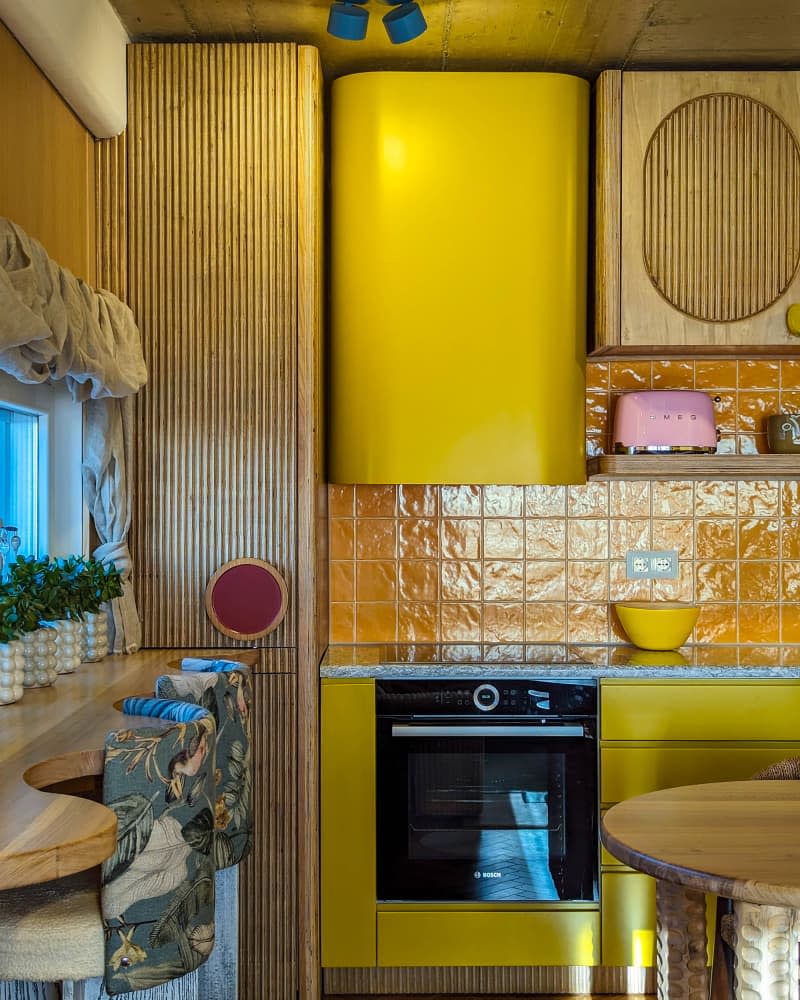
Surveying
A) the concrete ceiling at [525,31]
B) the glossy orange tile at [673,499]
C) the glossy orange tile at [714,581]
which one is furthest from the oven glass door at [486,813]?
the concrete ceiling at [525,31]

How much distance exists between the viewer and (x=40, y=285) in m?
2.17

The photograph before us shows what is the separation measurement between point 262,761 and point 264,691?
0.65ft

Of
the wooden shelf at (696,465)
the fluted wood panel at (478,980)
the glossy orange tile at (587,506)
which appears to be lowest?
the fluted wood panel at (478,980)

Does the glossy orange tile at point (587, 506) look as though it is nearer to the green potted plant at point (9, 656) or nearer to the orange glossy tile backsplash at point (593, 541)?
the orange glossy tile backsplash at point (593, 541)

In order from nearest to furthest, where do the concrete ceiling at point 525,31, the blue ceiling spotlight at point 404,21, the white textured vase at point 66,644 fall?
the white textured vase at point 66,644, the blue ceiling spotlight at point 404,21, the concrete ceiling at point 525,31

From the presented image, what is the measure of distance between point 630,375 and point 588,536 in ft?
1.86

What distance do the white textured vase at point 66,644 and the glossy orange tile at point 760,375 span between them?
7.62 ft

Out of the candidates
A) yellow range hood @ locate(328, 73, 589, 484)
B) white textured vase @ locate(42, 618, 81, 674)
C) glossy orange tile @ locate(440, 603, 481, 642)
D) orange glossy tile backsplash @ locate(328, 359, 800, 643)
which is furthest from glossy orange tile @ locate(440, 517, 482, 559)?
white textured vase @ locate(42, 618, 81, 674)

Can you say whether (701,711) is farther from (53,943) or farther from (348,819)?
(53,943)

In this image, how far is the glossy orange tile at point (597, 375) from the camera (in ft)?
11.7

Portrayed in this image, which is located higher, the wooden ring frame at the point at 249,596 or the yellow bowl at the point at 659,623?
the wooden ring frame at the point at 249,596

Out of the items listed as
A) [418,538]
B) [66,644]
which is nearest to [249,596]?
[66,644]

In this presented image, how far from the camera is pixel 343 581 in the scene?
3547 millimetres

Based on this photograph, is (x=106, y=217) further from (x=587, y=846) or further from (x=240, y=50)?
(x=587, y=846)
